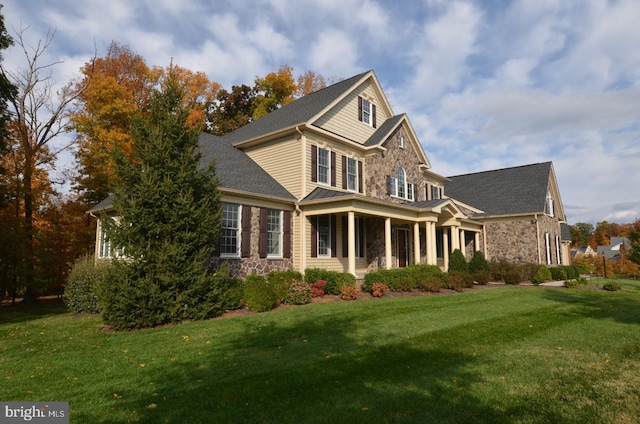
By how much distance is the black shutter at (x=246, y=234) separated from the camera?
14.6m

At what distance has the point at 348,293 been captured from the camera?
1391cm

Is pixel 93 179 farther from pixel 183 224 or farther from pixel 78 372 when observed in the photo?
pixel 78 372

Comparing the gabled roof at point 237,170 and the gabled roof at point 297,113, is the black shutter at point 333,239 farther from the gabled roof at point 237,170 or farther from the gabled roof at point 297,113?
the gabled roof at point 297,113

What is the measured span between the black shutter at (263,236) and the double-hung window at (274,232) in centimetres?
43

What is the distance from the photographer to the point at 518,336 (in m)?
8.02

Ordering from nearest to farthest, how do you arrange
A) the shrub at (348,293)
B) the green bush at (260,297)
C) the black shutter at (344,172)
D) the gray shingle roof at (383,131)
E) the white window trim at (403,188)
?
the green bush at (260,297) < the shrub at (348,293) < the black shutter at (344,172) < the gray shingle roof at (383,131) < the white window trim at (403,188)

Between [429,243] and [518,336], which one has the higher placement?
[429,243]

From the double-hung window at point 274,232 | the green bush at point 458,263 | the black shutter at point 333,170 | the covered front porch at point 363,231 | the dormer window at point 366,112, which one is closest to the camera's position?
the double-hung window at point 274,232

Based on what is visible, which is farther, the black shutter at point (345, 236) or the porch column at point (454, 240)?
the porch column at point (454, 240)

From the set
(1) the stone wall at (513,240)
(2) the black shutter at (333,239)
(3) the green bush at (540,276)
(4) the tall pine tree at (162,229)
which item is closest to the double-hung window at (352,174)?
(2) the black shutter at (333,239)

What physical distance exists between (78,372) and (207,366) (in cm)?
198

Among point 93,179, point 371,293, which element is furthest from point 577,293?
point 93,179

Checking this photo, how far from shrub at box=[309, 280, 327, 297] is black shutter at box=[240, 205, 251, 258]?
2671 mm

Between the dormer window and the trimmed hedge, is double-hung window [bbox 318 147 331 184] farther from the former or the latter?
the trimmed hedge
